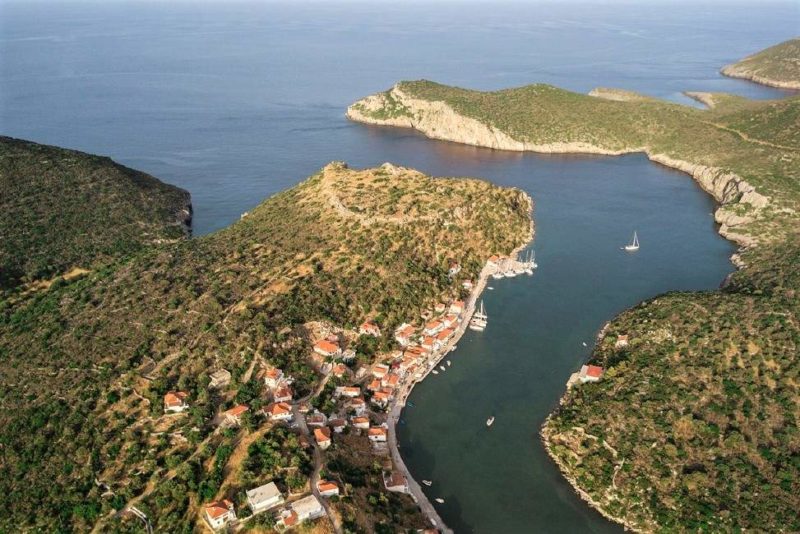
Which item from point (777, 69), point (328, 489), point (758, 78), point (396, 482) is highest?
point (777, 69)

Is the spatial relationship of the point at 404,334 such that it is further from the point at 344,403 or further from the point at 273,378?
the point at 273,378

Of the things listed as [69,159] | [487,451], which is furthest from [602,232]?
[69,159]

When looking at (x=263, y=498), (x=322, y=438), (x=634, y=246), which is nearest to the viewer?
(x=263, y=498)

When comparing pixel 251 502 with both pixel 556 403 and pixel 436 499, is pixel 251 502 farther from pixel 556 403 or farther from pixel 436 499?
pixel 556 403

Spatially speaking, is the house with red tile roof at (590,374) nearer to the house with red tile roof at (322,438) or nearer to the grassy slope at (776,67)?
the house with red tile roof at (322,438)

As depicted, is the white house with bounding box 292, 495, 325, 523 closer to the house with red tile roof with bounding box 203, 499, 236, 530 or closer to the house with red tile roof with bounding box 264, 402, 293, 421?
the house with red tile roof with bounding box 203, 499, 236, 530

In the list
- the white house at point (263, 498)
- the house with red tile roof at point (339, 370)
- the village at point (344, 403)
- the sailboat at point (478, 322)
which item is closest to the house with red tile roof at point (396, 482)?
the village at point (344, 403)

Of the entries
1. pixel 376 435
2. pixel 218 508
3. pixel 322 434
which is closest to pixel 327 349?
pixel 376 435
